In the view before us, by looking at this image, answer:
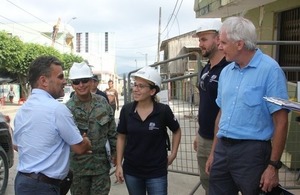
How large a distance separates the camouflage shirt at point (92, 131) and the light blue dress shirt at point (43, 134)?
0.80m

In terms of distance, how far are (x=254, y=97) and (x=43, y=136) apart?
56.6 inches

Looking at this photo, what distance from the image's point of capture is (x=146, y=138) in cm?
317

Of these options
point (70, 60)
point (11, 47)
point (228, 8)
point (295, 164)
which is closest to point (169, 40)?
point (70, 60)

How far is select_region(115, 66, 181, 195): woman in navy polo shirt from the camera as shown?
3.18 meters

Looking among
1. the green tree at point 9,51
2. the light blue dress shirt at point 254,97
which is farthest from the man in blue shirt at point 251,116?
the green tree at point 9,51

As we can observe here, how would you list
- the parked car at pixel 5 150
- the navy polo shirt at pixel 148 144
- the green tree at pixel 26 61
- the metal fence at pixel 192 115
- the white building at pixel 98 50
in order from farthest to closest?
the white building at pixel 98 50 → the green tree at pixel 26 61 → the parked car at pixel 5 150 → the metal fence at pixel 192 115 → the navy polo shirt at pixel 148 144

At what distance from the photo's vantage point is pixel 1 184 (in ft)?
17.5

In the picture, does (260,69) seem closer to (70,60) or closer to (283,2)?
(283,2)

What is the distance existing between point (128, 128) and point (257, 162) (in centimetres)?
116

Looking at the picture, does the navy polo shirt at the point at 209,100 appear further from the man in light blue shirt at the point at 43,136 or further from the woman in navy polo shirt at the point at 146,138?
the man in light blue shirt at the point at 43,136

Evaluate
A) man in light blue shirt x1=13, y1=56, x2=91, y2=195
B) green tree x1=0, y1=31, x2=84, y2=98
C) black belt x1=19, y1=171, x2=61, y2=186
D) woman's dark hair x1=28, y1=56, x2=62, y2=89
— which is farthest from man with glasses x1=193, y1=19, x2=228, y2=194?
green tree x1=0, y1=31, x2=84, y2=98

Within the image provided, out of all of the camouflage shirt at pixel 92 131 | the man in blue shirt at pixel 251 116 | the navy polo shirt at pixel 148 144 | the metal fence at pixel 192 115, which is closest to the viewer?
the man in blue shirt at pixel 251 116

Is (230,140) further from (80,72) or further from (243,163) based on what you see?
(80,72)

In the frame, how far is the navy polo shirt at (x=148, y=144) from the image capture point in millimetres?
3172
